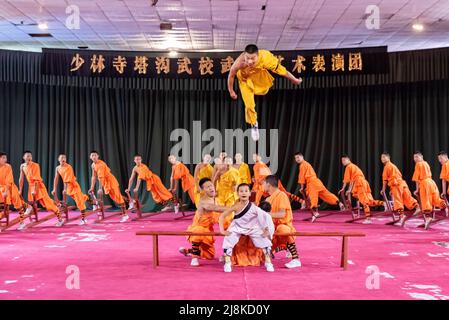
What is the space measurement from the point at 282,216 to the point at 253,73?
137 cm

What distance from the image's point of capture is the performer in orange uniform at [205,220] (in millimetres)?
5562

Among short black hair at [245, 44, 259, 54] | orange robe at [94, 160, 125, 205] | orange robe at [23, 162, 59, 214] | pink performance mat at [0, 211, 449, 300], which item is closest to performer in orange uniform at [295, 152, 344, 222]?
pink performance mat at [0, 211, 449, 300]

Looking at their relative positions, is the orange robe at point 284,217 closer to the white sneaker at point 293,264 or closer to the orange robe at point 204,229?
the white sneaker at point 293,264

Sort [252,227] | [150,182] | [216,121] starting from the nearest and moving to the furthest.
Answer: [252,227]
[150,182]
[216,121]

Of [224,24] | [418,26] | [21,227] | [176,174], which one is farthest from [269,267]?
[418,26]

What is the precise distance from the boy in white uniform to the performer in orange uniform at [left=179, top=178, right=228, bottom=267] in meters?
0.27

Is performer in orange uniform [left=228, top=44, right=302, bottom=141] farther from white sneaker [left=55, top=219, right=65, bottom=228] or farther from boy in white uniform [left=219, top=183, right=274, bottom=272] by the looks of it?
white sneaker [left=55, top=219, right=65, bottom=228]

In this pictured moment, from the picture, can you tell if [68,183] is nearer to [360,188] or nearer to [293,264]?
[360,188]

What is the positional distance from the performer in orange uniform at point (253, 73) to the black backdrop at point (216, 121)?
5950 millimetres

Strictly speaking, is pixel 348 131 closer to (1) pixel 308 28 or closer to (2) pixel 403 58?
(2) pixel 403 58

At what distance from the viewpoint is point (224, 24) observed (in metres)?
9.75

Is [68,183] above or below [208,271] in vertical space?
above

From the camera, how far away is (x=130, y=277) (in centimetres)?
493

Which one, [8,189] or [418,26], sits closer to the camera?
[8,189]
